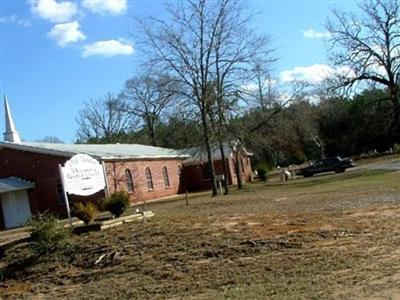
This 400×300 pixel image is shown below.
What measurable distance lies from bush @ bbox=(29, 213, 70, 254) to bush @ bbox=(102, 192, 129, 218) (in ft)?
10.6

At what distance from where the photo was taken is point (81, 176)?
22.2m

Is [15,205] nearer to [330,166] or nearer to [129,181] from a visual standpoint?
[129,181]

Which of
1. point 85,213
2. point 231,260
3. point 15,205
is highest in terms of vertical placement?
point 15,205

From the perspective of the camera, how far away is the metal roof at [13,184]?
36875 mm

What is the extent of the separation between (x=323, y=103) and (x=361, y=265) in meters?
79.3

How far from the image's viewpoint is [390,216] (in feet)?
53.2

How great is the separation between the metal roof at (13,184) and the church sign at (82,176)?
51.8 ft

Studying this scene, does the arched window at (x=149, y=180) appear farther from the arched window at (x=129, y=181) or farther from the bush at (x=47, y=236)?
the bush at (x=47, y=236)

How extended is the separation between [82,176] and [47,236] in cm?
494

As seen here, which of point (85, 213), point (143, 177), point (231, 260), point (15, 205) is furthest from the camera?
point (143, 177)

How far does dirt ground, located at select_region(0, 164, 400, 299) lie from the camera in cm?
1027

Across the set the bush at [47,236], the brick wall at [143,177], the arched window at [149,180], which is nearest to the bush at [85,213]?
the bush at [47,236]

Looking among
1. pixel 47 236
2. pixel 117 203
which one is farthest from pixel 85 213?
pixel 47 236

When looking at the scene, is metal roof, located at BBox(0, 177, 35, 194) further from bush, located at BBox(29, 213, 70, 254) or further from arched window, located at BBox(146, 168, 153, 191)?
bush, located at BBox(29, 213, 70, 254)
